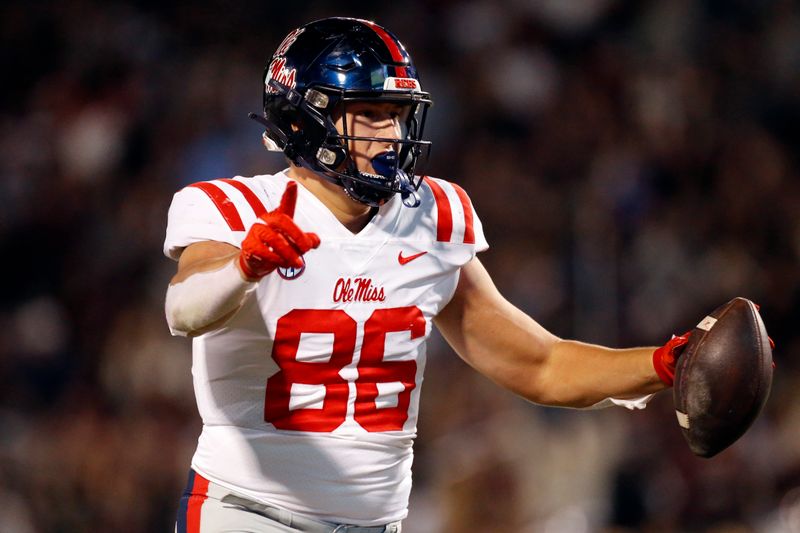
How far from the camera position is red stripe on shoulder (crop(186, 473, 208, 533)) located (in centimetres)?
290

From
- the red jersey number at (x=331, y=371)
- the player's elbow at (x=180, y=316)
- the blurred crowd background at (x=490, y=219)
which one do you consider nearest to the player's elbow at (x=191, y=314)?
the player's elbow at (x=180, y=316)

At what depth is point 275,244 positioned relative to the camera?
7.81 ft

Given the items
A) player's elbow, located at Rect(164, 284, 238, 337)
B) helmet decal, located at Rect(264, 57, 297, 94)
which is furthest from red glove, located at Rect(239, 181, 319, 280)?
helmet decal, located at Rect(264, 57, 297, 94)

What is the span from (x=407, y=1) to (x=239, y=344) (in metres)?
5.26

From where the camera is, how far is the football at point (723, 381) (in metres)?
2.82

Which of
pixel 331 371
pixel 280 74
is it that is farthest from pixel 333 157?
pixel 331 371

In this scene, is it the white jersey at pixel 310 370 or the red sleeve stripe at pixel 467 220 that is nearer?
the white jersey at pixel 310 370

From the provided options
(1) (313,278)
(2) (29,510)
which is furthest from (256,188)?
(2) (29,510)

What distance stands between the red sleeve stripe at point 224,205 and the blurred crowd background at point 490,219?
286 centimetres

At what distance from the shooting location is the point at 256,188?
2.96 metres

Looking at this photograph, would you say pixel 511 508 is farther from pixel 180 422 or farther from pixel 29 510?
pixel 29 510

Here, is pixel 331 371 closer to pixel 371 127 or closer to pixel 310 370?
pixel 310 370

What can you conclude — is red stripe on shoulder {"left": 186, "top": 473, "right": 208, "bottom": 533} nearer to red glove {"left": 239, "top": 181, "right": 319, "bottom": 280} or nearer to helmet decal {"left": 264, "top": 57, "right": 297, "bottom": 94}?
red glove {"left": 239, "top": 181, "right": 319, "bottom": 280}

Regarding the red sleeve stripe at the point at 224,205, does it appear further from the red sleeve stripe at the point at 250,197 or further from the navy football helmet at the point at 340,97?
the navy football helmet at the point at 340,97
